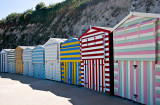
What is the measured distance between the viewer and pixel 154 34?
7270mm

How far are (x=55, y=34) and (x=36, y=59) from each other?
46.7 ft

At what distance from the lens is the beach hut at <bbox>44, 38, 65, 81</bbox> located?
15.9 m

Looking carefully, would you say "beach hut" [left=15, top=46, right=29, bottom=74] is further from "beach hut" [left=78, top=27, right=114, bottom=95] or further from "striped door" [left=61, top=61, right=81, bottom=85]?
"beach hut" [left=78, top=27, right=114, bottom=95]

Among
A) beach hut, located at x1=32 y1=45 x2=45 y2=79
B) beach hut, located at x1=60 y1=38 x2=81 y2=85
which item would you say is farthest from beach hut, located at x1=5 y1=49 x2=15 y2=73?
beach hut, located at x1=60 y1=38 x2=81 y2=85

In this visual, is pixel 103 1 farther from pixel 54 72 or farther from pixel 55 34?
pixel 54 72

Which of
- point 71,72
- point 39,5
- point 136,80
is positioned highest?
point 39,5

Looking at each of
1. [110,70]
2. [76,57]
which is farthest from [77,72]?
[110,70]

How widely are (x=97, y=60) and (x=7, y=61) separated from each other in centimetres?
1983

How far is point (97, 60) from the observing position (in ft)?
37.5

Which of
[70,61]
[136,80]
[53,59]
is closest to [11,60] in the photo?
[53,59]

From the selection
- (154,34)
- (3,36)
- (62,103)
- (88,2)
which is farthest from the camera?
(3,36)

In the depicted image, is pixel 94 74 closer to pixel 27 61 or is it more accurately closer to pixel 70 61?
pixel 70 61

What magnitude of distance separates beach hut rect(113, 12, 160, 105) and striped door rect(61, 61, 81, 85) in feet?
13.7

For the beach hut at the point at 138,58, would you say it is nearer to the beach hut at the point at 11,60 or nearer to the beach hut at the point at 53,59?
the beach hut at the point at 53,59
